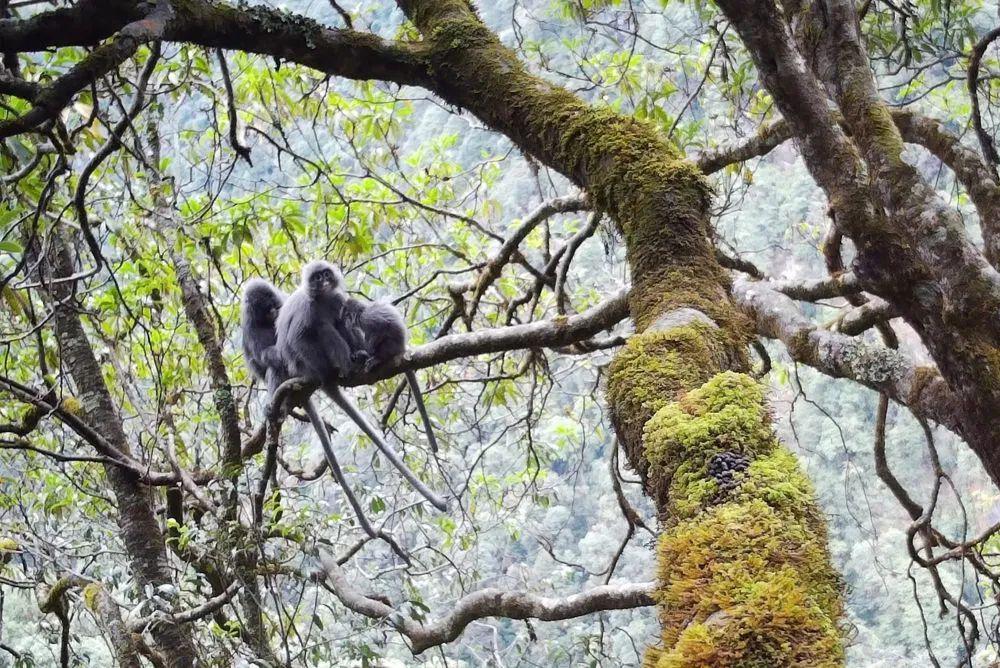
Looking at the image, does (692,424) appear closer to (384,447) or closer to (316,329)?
(384,447)

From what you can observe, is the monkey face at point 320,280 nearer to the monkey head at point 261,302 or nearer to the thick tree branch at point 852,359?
the monkey head at point 261,302

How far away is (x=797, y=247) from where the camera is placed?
1366cm

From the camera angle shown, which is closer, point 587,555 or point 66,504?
point 66,504

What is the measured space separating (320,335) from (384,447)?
80 centimetres


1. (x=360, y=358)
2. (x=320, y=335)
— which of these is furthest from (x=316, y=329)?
(x=360, y=358)

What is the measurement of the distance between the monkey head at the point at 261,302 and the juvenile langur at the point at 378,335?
714 mm

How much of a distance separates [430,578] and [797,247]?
31.0 ft

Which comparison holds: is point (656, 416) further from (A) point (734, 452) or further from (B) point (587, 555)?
(B) point (587, 555)

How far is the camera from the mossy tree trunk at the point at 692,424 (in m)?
0.96

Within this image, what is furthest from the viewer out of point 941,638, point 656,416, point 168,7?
point 941,638

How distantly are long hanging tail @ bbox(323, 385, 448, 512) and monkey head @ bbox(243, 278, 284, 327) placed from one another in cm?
94

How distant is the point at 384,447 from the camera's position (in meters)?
4.30

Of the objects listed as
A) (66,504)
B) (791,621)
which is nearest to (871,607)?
(66,504)

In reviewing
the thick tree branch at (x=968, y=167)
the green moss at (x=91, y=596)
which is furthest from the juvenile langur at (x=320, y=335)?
the thick tree branch at (x=968, y=167)
